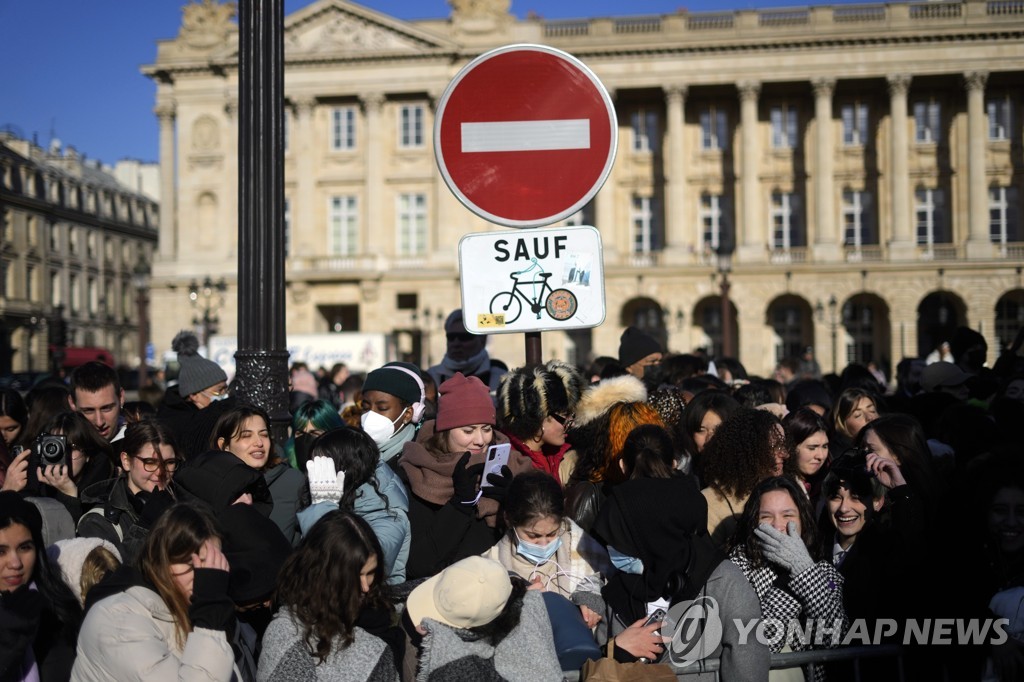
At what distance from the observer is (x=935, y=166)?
49594 mm

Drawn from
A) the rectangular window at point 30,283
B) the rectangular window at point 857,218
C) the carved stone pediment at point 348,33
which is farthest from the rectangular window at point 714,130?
the rectangular window at point 30,283

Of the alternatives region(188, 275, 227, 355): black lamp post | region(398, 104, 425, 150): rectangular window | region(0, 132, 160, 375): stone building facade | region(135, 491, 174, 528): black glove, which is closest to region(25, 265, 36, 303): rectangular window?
region(0, 132, 160, 375): stone building facade

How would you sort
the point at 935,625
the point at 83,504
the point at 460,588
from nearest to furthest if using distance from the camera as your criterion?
the point at 460,588 → the point at 935,625 → the point at 83,504

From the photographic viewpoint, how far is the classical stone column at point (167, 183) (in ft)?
172

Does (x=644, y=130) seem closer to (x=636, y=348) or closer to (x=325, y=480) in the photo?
(x=636, y=348)

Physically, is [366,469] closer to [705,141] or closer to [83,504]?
[83,504]

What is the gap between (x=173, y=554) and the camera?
156 inches

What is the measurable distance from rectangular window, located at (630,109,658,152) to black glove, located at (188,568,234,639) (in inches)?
1939

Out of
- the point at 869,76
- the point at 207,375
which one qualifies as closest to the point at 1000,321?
the point at 869,76

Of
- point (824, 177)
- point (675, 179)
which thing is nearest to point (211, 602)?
point (675, 179)

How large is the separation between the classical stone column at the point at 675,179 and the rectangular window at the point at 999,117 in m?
14.1

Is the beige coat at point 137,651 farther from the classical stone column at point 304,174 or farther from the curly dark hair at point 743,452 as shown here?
the classical stone column at point 304,174

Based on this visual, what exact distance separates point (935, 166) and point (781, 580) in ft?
162

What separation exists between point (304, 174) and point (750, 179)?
20.8m
